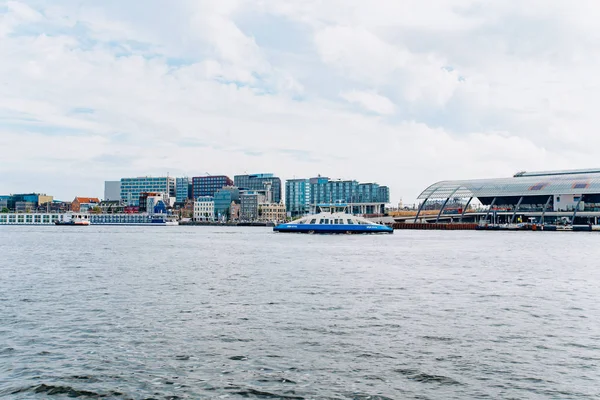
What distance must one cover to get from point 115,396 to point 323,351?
5.81 m

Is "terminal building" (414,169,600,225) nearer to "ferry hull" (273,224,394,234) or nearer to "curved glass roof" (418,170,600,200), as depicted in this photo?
"curved glass roof" (418,170,600,200)

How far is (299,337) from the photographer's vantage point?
57.7 ft

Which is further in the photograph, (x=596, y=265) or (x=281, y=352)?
(x=596, y=265)

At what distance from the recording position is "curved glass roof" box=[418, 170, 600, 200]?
457ft

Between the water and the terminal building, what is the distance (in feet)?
384

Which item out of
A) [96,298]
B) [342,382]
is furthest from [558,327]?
[96,298]

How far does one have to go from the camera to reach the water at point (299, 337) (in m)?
13.1

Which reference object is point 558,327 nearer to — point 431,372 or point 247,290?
point 431,372

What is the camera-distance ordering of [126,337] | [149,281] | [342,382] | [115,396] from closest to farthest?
[115,396], [342,382], [126,337], [149,281]

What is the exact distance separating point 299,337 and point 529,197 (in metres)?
146

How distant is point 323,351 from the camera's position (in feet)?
52.5

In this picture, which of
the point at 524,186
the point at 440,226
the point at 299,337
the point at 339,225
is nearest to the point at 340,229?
the point at 339,225

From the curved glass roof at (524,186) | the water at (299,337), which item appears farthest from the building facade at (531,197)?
the water at (299,337)

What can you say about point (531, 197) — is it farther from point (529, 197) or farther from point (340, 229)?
point (340, 229)
